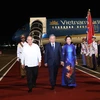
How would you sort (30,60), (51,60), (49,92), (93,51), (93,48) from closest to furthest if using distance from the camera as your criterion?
(49,92), (30,60), (51,60), (93,48), (93,51)

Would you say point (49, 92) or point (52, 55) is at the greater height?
point (52, 55)

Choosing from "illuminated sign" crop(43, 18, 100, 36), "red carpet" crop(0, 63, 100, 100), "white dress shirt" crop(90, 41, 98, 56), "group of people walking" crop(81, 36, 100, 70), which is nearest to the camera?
"red carpet" crop(0, 63, 100, 100)

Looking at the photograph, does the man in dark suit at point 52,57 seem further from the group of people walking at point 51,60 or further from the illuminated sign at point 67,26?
the illuminated sign at point 67,26

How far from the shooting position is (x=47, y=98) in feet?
24.9

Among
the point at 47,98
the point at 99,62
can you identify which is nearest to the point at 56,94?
the point at 47,98

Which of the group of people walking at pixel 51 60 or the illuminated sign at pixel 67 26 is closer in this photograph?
the group of people walking at pixel 51 60

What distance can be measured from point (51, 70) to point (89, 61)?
806 cm

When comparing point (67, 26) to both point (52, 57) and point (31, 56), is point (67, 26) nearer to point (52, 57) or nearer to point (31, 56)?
point (52, 57)

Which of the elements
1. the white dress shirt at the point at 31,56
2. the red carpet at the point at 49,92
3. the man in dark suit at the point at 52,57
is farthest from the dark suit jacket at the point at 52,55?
the red carpet at the point at 49,92

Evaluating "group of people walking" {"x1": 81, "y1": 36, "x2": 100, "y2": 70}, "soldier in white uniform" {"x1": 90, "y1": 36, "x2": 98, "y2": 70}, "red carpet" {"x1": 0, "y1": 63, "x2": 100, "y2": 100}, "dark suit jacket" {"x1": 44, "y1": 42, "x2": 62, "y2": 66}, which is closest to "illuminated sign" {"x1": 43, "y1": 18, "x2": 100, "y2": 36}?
"group of people walking" {"x1": 81, "y1": 36, "x2": 100, "y2": 70}

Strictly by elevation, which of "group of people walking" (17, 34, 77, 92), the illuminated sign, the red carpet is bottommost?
the red carpet

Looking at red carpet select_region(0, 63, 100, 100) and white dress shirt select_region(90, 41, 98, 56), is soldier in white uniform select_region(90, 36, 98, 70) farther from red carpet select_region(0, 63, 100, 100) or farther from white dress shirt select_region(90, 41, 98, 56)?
red carpet select_region(0, 63, 100, 100)

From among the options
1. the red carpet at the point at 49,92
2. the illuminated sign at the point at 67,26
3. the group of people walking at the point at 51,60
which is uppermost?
the illuminated sign at the point at 67,26

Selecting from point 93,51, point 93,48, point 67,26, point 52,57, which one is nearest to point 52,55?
point 52,57
